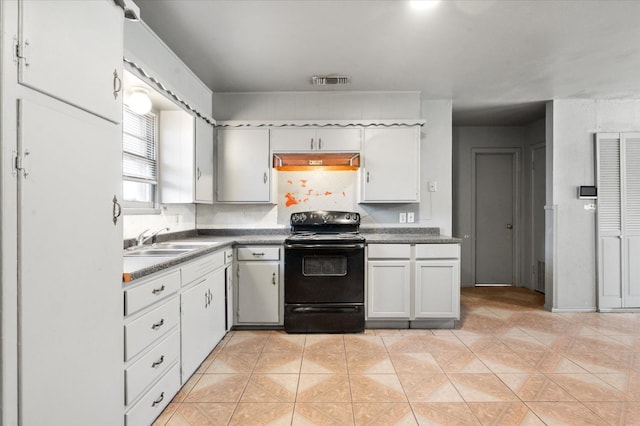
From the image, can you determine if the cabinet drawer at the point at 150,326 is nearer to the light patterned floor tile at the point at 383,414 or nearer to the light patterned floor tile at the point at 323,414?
the light patterned floor tile at the point at 323,414

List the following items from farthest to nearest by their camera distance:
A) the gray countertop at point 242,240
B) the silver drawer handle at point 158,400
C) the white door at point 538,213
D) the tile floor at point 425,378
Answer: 1. the white door at point 538,213
2. the tile floor at point 425,378
3. the silver drawer handle at point 158,400
4. the gray countertop at point 242,240

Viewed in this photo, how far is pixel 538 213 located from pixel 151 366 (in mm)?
5083

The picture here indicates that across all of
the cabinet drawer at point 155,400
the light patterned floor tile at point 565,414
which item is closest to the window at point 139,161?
the cabinet drawer at point 155,400

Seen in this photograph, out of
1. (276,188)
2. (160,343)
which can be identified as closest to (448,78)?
(276,188)

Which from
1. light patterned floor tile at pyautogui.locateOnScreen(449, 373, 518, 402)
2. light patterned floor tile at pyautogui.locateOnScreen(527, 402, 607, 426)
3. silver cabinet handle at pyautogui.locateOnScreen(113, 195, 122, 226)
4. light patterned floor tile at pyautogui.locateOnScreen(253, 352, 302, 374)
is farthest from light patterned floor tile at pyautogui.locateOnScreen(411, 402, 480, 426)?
silver cabinet handle at pyautogui.locateOnScreen(113, 195, 122, 226)

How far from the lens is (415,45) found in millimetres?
2576

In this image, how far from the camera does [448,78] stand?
3.23 metres

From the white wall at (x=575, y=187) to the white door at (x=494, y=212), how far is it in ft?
4.08

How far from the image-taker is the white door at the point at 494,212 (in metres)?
5.09

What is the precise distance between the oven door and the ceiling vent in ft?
5.18

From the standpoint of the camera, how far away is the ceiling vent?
317 centimetres

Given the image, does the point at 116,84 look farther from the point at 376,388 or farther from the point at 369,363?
the point at 369,363

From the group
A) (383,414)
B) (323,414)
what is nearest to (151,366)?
(323,414)

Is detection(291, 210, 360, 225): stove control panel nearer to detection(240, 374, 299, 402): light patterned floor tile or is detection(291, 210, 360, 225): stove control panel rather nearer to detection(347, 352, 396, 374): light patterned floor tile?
detection(347, 352, 396, 374): light patterned floor tile
